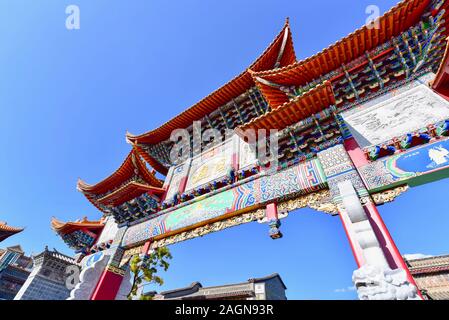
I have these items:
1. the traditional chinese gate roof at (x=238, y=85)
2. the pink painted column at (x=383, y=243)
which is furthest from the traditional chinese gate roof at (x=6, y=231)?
the pink painted column at (x=383, y=243)

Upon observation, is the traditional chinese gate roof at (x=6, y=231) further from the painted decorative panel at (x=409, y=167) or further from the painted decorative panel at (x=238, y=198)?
the painted decorative panel at (x=409, y=167)

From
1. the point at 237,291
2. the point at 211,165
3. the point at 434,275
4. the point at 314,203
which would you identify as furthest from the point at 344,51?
the point at 434,275

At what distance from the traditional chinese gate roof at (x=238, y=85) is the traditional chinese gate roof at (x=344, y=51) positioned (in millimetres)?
1821

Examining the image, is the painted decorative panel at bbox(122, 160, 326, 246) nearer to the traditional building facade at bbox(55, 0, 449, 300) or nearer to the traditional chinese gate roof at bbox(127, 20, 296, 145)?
the traditional building facade at bbox(55, 0, 449, 300)

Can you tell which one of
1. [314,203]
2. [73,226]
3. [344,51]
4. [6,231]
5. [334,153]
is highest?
[6,231]

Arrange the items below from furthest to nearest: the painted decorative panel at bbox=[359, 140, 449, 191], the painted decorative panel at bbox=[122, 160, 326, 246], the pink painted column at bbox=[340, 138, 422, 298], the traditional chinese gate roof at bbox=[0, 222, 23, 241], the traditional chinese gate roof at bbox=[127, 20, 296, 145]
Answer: the traditional chinese gate roof at bbox=[0, 222, 23, 241] < the traditional chinese gate roof at bbox=[127, 20, 296, 145] < the painted decorative panel at bbox=[122, 160, 326, 246] < the painted decorative panel at bbox=[359, 140, 449, 191] < the pink painted column at bbox=[340, 138, 422, 298]

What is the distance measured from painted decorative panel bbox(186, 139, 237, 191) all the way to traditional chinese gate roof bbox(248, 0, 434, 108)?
251 centimetres

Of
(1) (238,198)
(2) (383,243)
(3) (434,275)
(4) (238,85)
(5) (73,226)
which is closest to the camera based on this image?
(2) (383,243)

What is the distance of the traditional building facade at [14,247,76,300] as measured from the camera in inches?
344

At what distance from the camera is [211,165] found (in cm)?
808

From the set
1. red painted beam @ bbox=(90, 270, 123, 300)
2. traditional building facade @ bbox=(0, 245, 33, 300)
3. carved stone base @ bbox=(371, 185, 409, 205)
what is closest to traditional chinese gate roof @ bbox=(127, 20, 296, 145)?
carved stone base @ bbox=(371, 185, 409, 205)

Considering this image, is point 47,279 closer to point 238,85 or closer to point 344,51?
point 238,85

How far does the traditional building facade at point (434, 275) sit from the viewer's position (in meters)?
13.1

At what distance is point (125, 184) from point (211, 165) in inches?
178
